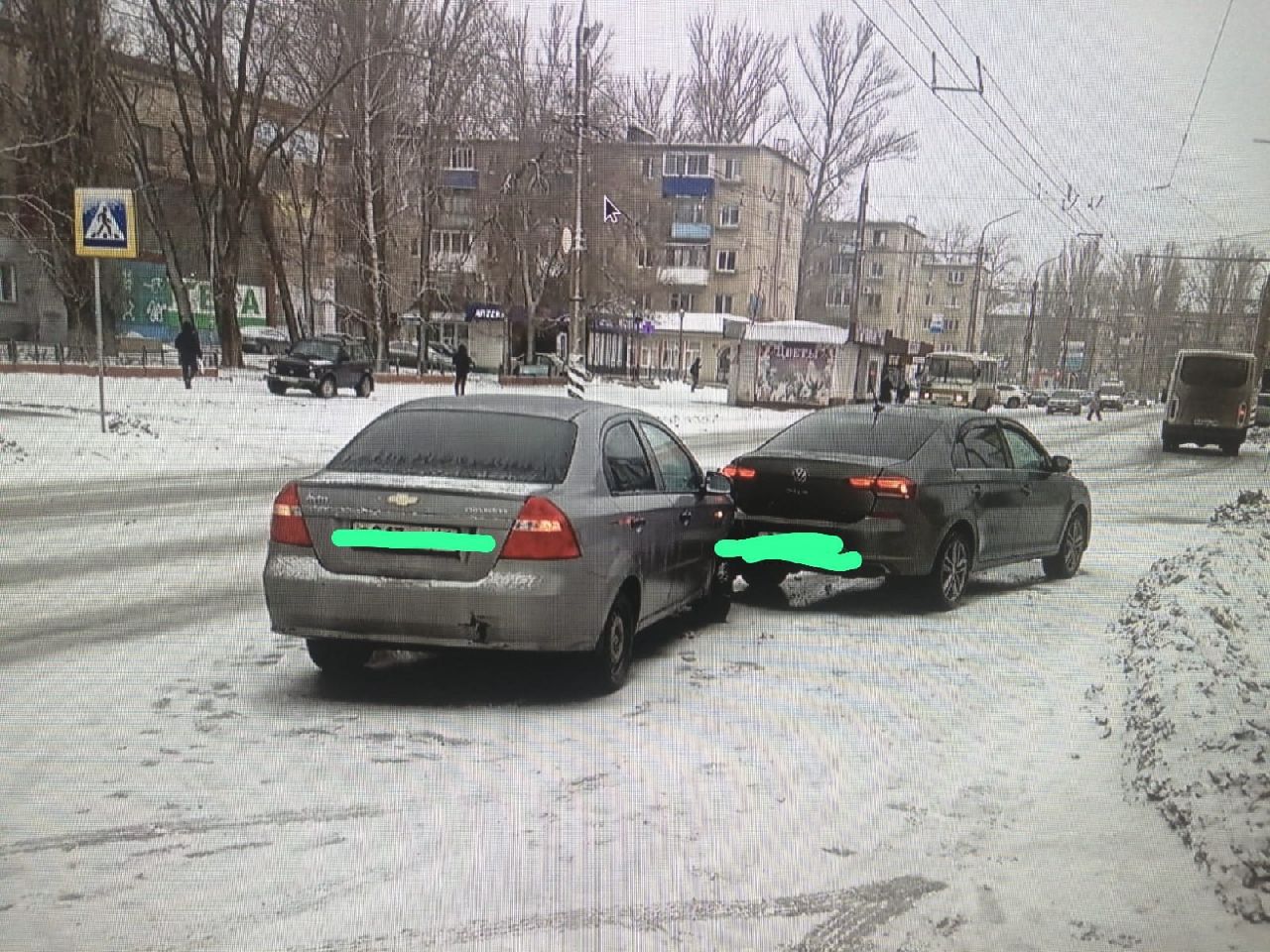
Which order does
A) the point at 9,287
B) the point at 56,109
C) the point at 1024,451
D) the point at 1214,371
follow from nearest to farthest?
1. the point at 1214,371
2. the point at 1024,451
3. the point at 56,109
4. the point at 9,287

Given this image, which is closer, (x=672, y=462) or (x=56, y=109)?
(x=672, y=462)

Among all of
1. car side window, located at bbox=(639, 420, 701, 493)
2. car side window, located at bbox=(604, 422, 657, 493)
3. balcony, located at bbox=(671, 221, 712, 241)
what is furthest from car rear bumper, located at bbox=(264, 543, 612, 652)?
balcony, located at bbox=(671, 221, 712, 241)

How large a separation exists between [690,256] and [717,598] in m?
52.3

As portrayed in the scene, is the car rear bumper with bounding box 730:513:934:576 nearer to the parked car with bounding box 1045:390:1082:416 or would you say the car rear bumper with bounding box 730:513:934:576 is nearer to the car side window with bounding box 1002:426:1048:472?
the car side window with bounding box 1002:426:1048:472

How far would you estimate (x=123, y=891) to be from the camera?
2.93 metres

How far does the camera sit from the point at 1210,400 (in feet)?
19.1

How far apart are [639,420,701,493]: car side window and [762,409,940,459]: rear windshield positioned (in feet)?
3.23

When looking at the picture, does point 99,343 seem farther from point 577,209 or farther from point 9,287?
point 9,287

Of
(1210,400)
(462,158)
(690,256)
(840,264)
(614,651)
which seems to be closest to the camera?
(614,651)

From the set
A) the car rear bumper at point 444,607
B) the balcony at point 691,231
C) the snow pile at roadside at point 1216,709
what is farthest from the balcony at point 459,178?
the balcony at point 691,231

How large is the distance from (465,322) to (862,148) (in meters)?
27.8

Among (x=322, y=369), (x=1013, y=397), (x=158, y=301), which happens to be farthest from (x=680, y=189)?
(x=1013, y=397)

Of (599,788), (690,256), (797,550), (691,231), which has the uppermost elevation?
(691,231)

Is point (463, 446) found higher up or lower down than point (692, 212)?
lower down
